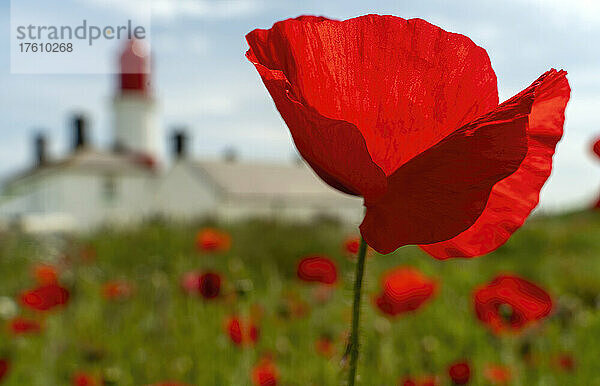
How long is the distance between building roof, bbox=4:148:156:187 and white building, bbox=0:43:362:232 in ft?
0.14

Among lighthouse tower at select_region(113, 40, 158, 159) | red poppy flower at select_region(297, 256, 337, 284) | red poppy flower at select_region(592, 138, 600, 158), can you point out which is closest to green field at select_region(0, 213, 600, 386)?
red poppy flower at select_region(297, 256, 337, 284)

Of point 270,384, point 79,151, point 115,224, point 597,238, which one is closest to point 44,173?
point 79,151

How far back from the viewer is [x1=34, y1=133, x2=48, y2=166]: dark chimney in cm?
2880

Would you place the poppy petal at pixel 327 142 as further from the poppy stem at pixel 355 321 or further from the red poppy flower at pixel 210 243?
the red poppy flower at pixel 210 243

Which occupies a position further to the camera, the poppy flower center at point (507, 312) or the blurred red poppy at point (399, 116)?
the poppy flower center at point (507, 312)

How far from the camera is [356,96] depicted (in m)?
0.52

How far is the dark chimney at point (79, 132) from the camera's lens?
26.8 meters

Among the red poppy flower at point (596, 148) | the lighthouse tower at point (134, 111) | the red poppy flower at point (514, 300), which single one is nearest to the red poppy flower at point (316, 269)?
the red poppy flower at point (514, 300)

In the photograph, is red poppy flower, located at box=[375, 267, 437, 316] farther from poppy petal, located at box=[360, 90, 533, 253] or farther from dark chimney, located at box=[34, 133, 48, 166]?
dark chimney, located at box=[34, 133, 48, 166]

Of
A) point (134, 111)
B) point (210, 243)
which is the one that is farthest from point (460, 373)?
point (134, 111)

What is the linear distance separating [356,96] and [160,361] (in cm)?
232

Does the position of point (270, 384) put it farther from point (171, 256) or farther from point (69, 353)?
point (171, 256)

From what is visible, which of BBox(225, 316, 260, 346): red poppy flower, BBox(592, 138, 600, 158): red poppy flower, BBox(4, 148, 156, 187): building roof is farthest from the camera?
BBox(4, 148, 156, 187): building roof

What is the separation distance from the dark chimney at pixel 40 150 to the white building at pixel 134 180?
4cm
